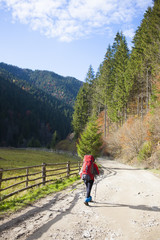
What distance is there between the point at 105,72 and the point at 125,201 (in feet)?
146

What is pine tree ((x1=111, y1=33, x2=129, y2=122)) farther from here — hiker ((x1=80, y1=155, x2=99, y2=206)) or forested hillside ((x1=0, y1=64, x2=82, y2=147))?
forested hillside ((x1=0, y1=64, x2=82, y2=147))

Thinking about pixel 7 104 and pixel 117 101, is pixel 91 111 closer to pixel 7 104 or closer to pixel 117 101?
pixel 117 101

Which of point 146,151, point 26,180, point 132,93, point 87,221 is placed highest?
point 132,93

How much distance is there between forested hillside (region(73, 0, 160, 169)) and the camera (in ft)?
89.0

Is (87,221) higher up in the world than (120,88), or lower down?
lower down

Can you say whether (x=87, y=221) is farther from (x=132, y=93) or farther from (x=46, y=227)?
(x=132, y=93)

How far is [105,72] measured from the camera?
157 ft

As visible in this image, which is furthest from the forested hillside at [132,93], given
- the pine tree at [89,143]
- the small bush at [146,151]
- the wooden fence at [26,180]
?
the wooden fence at [26,180]

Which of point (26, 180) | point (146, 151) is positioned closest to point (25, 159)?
point (146, 151)

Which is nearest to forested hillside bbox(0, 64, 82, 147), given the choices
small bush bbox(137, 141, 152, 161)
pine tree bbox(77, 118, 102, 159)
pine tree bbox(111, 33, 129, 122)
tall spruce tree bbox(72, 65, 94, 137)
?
tall spruce tree bbox(72, 65, 94, 137)

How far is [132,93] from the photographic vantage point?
127ft

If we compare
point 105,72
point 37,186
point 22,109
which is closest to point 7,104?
point 22,109

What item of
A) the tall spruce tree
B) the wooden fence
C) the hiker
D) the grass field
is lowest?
the grass field

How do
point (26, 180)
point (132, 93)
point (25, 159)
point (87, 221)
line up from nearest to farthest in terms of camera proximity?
1. point (87, 221)
2. point (26, 180)
3. point (132, 93)
4. point (25, 159)
